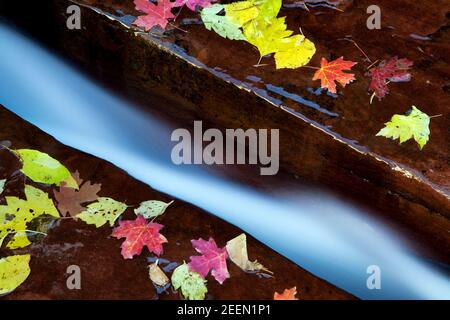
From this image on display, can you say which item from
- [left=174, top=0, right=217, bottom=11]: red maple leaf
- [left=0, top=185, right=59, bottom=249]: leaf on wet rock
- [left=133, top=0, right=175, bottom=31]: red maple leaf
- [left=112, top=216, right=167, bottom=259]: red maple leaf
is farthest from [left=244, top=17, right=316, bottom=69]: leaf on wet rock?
[left=0, top=185, right=59, bottom=249]: leaf on wet rock

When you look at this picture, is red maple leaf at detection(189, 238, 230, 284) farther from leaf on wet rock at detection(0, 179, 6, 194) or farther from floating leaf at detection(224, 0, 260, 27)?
floating leaf at detection(224, 0, 260, 27)

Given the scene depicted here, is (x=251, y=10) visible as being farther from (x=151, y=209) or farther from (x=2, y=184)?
Answer: (x=2, y=184)

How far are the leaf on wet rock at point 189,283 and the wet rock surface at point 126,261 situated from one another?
0.03 meters

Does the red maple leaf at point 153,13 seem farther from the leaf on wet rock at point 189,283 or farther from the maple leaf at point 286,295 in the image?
the maple leaf at point 286,295

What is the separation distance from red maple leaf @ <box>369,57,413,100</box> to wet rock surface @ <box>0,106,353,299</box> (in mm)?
A: 886

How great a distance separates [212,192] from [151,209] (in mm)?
404

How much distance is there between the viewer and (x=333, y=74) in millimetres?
2494

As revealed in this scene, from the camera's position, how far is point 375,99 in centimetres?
242

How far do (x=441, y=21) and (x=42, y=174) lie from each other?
82.0 inches

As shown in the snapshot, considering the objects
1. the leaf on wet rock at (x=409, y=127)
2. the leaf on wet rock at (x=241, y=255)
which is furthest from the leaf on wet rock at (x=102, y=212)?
the leaf on wet rock at (x=409, y=127)

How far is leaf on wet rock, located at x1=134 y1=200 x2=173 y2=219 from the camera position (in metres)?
2.37

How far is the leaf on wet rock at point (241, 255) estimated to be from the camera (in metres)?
2.23

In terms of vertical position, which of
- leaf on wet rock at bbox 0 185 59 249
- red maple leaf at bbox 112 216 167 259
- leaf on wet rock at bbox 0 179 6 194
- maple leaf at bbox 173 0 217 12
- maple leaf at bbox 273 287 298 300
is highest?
maple leaf at bbox 173 0 217 12

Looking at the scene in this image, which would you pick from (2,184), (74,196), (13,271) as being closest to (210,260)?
(74,196)
